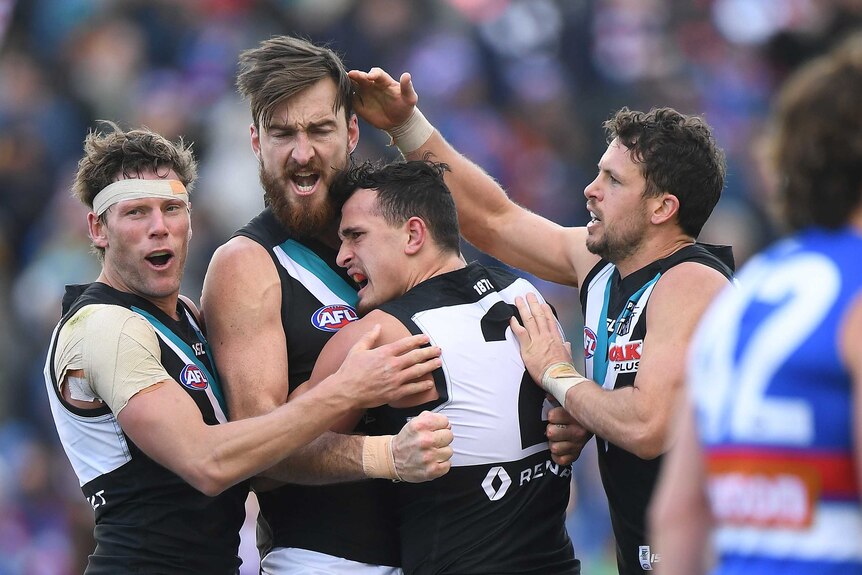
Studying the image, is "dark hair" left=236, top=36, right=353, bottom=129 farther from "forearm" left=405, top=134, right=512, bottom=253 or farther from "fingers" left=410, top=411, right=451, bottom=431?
"fingers" left=410, top=411, right=451, bottom=431

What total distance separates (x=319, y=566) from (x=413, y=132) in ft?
7.72

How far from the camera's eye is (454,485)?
4727mm

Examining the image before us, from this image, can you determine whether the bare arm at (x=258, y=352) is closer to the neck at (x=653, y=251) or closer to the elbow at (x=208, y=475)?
the elbow at (x=208, y=475)

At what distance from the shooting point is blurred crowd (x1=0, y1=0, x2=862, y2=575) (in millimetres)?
11586

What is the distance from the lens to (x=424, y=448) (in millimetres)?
4457

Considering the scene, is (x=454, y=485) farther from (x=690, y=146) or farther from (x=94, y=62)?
(x=94, y=62)

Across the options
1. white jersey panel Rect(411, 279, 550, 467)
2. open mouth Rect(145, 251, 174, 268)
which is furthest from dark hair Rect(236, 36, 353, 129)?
white jersey panel Rect(411, 279, 550, 467)

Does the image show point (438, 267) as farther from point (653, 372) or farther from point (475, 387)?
point (653, 372)

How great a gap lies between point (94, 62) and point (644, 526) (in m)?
9.35

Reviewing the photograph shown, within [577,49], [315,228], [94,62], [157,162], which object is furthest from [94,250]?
Result: [577,49]

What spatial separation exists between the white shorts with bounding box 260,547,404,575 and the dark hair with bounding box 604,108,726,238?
198cm

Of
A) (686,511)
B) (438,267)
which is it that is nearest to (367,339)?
(438,267)

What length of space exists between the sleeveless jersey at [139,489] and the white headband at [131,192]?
378mm

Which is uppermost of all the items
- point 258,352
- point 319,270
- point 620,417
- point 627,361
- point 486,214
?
point 486,214
